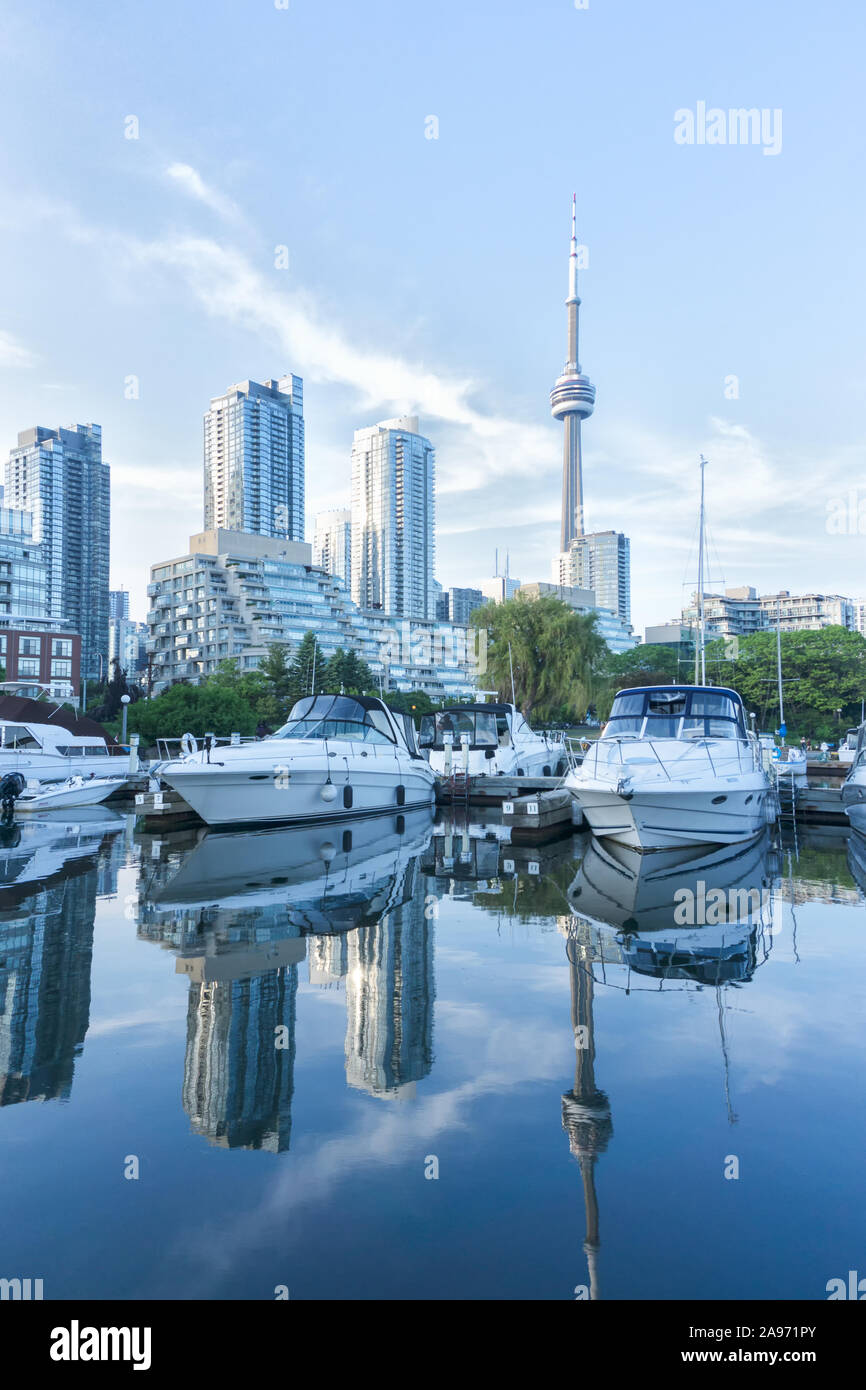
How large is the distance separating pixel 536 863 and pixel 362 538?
161453mm

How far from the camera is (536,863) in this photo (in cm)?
1492

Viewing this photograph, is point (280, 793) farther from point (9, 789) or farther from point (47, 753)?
point (47, 753)

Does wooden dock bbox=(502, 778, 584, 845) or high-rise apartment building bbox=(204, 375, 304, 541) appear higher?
high-rise apartment building bbox=(204, 375, 304, 541)

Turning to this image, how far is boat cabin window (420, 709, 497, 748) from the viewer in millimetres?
27391

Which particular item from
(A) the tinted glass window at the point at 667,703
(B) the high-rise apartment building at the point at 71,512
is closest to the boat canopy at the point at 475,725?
(A) the tinted glass window at the point at 667,703

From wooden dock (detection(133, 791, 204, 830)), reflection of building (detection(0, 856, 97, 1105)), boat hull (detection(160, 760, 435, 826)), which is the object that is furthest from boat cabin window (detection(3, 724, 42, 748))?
reflection of building (detection(0, 856, 97, 1105))

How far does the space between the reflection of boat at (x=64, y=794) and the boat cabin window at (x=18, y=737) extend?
152cm

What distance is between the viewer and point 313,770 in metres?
18.1

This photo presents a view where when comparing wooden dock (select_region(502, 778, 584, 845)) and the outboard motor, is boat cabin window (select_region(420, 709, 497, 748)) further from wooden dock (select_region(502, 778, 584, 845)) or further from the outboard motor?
the outboard motor

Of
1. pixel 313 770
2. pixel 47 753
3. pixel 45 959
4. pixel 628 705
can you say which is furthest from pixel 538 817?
pixel 47 753

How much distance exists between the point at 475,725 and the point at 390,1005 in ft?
68.8
